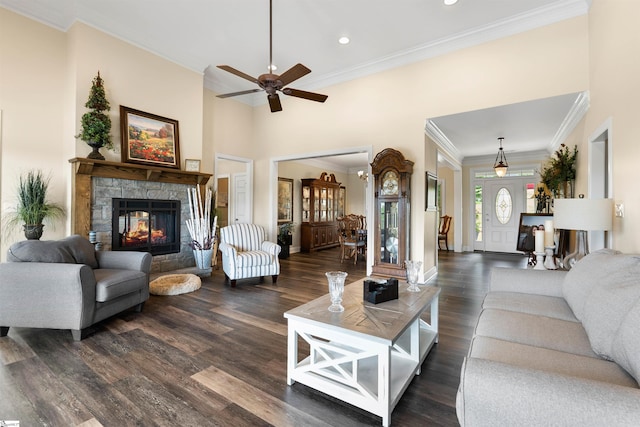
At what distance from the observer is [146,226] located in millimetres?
4488

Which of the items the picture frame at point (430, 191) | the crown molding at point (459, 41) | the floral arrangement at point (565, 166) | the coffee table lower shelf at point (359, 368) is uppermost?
the crown molding at point (459, 41)

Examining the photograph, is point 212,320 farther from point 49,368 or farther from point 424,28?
point 424,28

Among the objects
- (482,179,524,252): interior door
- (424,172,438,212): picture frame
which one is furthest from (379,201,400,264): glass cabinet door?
(482,179,524,252): interior door

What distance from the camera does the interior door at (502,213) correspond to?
7621 mm

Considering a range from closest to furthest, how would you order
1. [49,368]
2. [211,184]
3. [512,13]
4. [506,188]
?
[49,368] → [512,13] → [211,184] → [506,188]

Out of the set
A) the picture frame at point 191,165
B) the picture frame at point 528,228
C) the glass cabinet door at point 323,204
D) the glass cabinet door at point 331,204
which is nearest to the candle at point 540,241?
the picture frame at point 528,228

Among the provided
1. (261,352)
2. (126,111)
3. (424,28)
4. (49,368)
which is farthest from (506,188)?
(49,368)

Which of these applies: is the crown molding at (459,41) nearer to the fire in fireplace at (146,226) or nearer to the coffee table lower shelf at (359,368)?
the fire in fireplace at (146,226)

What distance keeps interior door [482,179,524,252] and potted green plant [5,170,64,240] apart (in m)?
9.03

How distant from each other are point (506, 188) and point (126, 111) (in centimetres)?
850

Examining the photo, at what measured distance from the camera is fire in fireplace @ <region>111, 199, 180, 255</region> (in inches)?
164

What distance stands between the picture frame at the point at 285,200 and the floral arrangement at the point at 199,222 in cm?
262

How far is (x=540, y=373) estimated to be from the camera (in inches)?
37.6

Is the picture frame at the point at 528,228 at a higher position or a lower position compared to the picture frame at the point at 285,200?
lower
